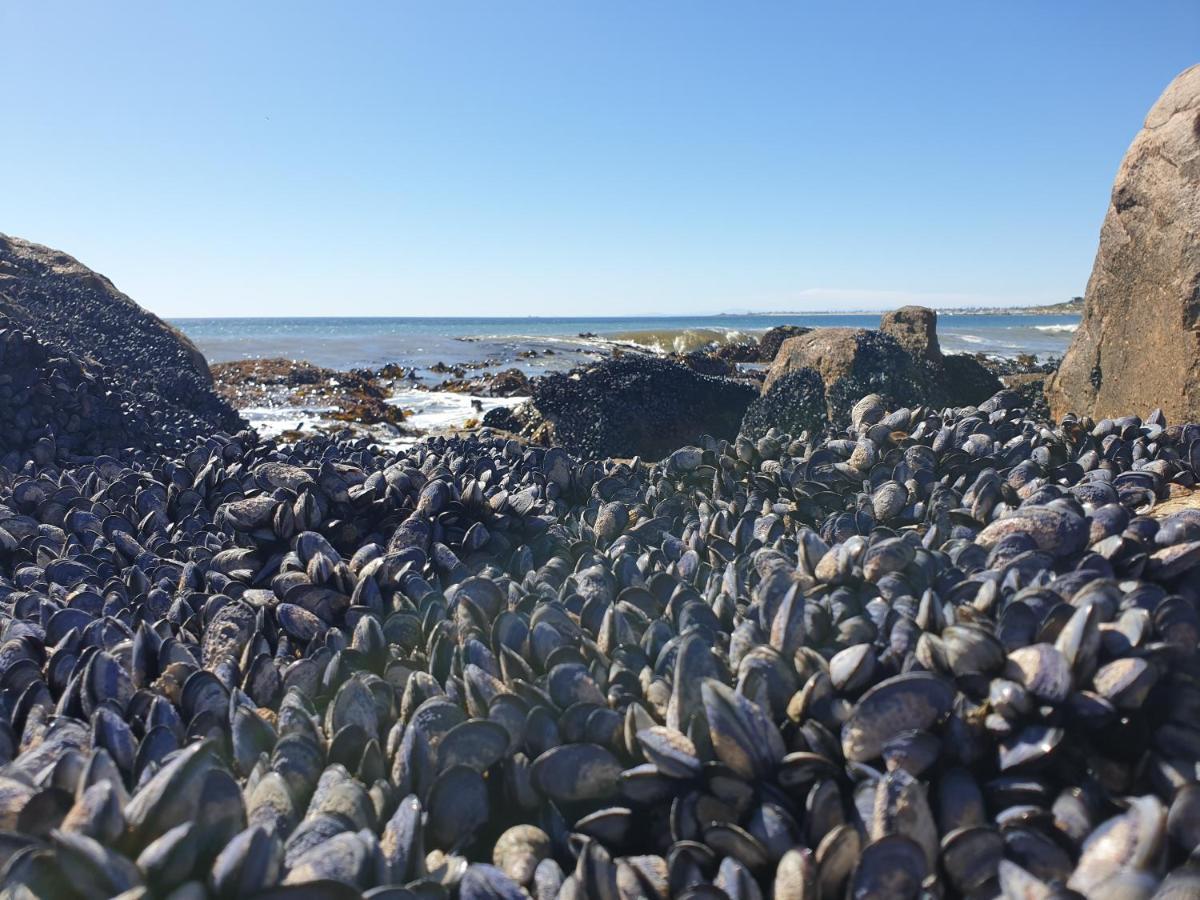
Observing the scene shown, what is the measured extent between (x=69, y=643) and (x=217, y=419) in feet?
23.0

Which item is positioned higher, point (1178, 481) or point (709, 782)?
point (1178, 481)

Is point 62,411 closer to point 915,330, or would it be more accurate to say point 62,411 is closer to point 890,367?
point 890,367

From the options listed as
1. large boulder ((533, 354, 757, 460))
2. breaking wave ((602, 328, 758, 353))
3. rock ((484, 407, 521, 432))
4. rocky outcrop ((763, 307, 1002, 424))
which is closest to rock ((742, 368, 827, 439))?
rocky outcrop ((763, 307, 1002, 424))

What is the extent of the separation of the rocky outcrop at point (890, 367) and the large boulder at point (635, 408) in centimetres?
106

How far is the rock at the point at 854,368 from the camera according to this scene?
248 inches

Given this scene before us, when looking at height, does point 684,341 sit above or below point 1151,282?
above

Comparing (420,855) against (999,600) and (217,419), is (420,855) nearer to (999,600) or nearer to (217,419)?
(999,600)

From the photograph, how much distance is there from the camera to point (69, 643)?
2633 mm

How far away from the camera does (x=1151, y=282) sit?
5.03m

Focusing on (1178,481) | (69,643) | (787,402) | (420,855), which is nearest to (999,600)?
(420,855)

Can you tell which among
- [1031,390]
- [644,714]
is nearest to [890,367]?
[1031,390]

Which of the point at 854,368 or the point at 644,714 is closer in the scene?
the point at 644,714

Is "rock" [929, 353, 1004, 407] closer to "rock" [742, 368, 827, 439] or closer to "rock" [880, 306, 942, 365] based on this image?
"rock" [880, 306, 942, 365]

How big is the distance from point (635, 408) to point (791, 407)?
169 centimetres
